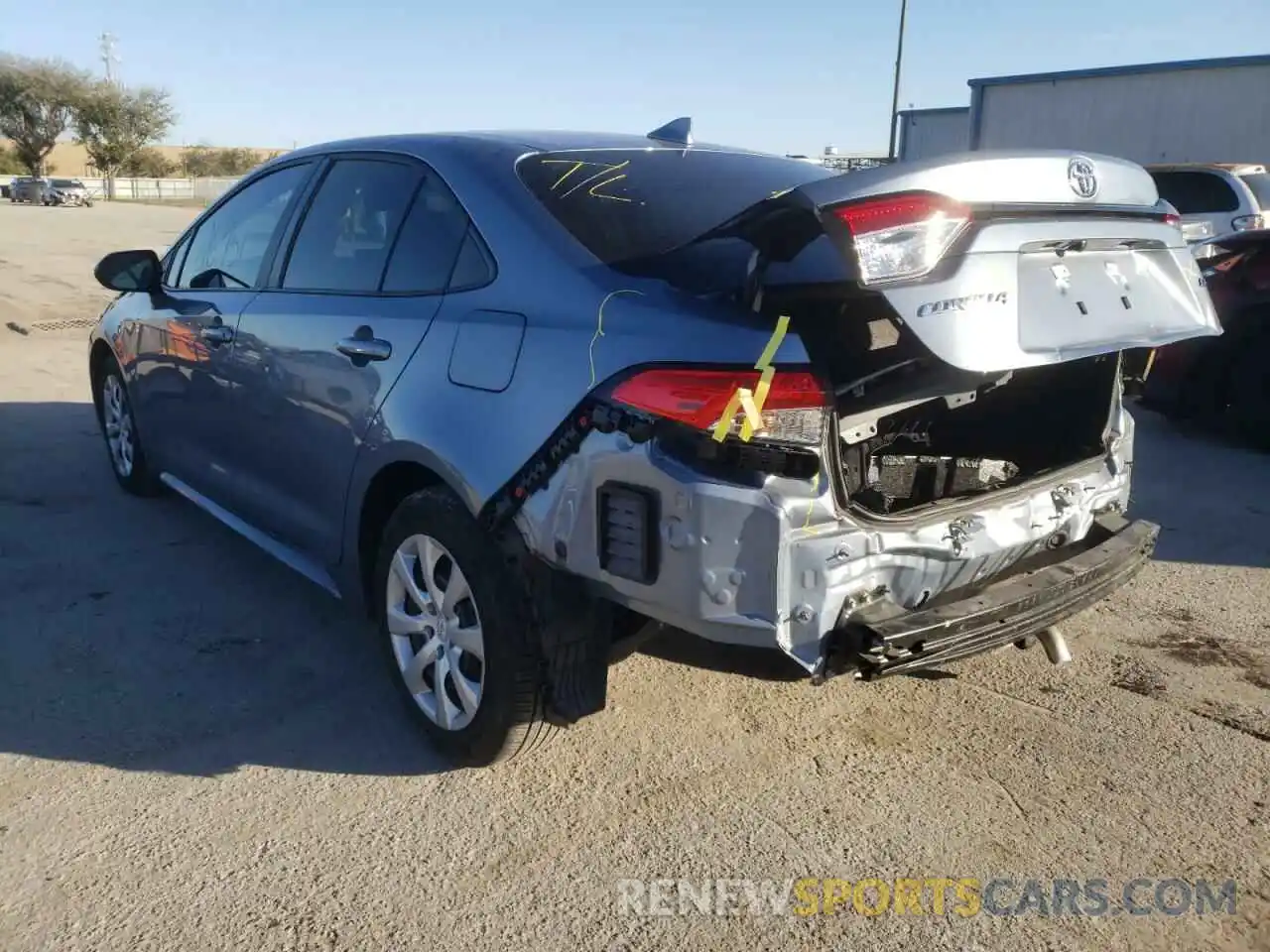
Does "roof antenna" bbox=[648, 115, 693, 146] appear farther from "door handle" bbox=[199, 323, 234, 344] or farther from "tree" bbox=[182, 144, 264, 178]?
"tree" bbox=[182, 144, 264, 178]

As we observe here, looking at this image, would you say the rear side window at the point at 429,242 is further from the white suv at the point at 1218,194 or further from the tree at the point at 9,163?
the tree at the point at 9,163

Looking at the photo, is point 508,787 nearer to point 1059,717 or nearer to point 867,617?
point 867,617

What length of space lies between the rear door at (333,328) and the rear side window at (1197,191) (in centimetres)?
1066

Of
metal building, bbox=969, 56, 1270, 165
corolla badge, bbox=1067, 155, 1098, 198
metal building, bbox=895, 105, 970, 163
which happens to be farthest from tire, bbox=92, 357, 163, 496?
metal building, bbox=895, 105, 970, 163

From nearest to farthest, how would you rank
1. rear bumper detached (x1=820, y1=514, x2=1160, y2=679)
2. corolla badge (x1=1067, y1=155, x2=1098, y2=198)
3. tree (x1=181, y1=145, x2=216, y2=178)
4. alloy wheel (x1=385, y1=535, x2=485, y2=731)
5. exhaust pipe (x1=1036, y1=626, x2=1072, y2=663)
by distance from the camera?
rear bumper detached (x1=820, y1=514, x2=1160, y2=679) < corolla badge (x1=1067, y1=155, x2=1098, y2=198) < alloy wheel (x1=385, y1=535, x2=485, y2=731) < exhaust pipe (x1=1036, y1=626, x2=1072, y2=663) < tree (x1=181, y1=145, x2=216, y2=178)

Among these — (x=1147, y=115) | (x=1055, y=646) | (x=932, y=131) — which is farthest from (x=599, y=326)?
(x=932, y=131)

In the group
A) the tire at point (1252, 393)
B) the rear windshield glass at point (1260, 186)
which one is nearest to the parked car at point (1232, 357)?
the tire at point (1252, 393)

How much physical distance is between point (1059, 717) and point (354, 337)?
244 centimetres

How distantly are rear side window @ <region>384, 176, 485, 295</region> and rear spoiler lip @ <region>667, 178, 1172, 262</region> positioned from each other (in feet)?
2.54

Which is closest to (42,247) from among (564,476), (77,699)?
(77,699)

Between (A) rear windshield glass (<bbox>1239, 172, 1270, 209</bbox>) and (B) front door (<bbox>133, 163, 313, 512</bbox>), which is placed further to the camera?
(A) rear windshield glass (<bbox>1239, 172, 1270, 209</bbox>)

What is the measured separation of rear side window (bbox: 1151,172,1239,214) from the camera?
37.9ft
